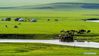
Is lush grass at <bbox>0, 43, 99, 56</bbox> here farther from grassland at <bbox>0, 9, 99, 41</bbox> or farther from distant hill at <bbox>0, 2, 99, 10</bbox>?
distant hill at <bbox>0, 2, 99, 10</bbox>

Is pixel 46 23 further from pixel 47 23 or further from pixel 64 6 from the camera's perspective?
pixel 64 6

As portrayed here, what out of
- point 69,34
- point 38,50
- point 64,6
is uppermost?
point 64,6

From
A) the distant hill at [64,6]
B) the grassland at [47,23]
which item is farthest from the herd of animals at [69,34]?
the distant hill at [64,6]

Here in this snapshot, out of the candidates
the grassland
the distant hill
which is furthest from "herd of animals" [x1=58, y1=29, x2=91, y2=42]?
the distant hill

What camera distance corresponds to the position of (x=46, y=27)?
1895 mm

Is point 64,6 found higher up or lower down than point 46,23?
higher up

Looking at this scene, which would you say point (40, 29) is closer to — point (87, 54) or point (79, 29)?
point (79, 29)

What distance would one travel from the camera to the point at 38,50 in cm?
185

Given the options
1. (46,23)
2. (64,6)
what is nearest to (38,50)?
(46,23)

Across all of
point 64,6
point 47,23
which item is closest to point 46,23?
point 47,23

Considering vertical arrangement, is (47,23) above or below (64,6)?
below

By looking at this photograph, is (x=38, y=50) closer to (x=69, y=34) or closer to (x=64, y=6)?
(x=69, y=34)

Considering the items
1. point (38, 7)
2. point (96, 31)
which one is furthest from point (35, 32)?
point (96, 31)

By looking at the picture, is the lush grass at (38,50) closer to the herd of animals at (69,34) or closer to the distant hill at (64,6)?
the herd of animals at (69,34)
